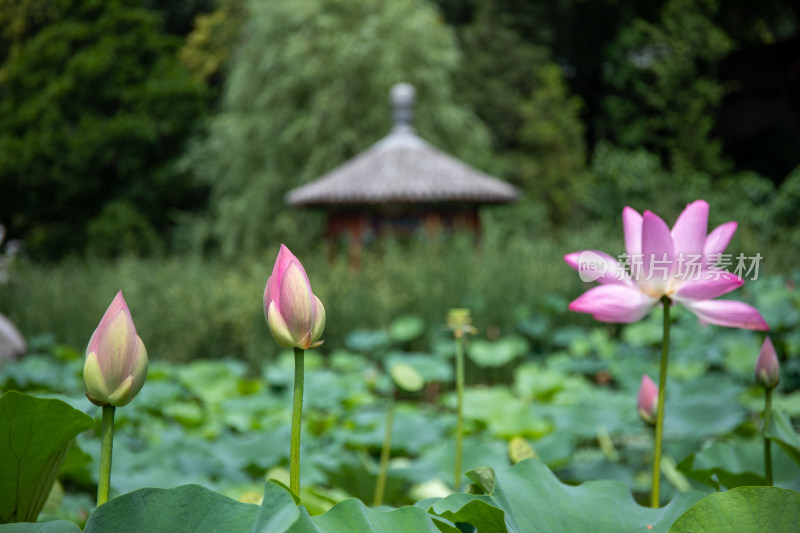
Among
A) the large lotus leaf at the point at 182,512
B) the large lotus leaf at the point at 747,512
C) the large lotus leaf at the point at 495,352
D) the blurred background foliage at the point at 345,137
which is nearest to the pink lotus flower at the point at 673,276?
the large lotus leaf at the point at 747,512

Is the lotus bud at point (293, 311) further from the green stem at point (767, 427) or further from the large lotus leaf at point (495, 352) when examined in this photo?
the large lotus leaf at point (495, 352)

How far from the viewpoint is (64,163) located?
4602mm

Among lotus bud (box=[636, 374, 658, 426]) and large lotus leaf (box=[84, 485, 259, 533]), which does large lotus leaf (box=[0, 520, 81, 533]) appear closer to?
large lotus leaf (box=[84, 485, 259, 533])

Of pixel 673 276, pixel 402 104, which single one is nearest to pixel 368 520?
pixel 673 276

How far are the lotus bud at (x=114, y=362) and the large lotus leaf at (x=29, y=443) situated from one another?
42 mm

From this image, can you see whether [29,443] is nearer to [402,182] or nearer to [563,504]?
[563,504]

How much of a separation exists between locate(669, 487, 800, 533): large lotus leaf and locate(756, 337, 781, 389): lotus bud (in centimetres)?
18

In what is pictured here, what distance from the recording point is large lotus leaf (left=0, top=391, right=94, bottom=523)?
0.38 meters

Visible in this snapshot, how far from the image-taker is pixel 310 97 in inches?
363

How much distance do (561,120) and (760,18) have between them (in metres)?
8.77

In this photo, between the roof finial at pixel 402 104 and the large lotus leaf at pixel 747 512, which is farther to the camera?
the roof finial at pixel 402 104

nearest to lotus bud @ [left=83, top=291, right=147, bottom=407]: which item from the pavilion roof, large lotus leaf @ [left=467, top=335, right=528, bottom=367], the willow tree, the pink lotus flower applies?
the pink lotus flower

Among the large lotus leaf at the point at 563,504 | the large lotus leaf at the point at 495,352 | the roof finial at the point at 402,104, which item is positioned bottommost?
the large lotus leaf at the point at 495,352

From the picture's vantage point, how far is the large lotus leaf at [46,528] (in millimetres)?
305
